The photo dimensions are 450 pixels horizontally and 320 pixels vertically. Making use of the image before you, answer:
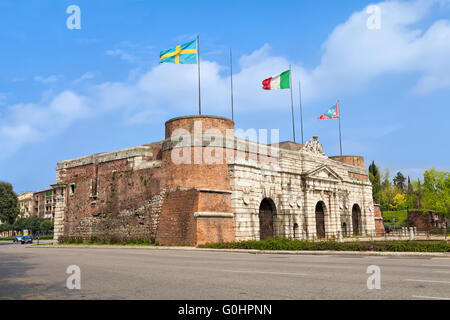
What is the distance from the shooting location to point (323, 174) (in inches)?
1478

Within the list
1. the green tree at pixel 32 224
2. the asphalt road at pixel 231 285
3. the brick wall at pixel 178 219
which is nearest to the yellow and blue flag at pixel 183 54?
the brick wall at pixel 178 219

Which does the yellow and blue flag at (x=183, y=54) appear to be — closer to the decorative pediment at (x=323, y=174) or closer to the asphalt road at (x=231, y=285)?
the decorative pediment at (x=323, y=174)

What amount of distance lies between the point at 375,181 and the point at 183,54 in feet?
217

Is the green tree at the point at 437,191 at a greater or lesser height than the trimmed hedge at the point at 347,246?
greater

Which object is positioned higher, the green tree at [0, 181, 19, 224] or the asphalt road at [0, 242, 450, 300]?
the green tree at [0, 181, 19, 224]

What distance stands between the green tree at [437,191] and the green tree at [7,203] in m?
59.5

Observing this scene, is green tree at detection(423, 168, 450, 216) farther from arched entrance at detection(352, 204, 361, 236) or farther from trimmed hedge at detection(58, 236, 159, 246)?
trimmed hedge at detection(58, 236, 159, 246)

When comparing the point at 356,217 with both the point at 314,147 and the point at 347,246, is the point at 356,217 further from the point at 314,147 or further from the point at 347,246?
the point at 347,246

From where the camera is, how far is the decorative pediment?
117 feet

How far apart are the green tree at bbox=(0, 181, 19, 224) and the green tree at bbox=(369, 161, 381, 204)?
64.9 metres

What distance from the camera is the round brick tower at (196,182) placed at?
26188 mm

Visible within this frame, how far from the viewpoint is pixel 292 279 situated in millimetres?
9219

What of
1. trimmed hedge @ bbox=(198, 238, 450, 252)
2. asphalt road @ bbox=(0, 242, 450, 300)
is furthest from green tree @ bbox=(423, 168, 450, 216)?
asphalt road @ bbox=(0, 242, 450, 300)

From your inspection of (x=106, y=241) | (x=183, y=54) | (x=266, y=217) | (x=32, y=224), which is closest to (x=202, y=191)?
(x=266, y=217)
